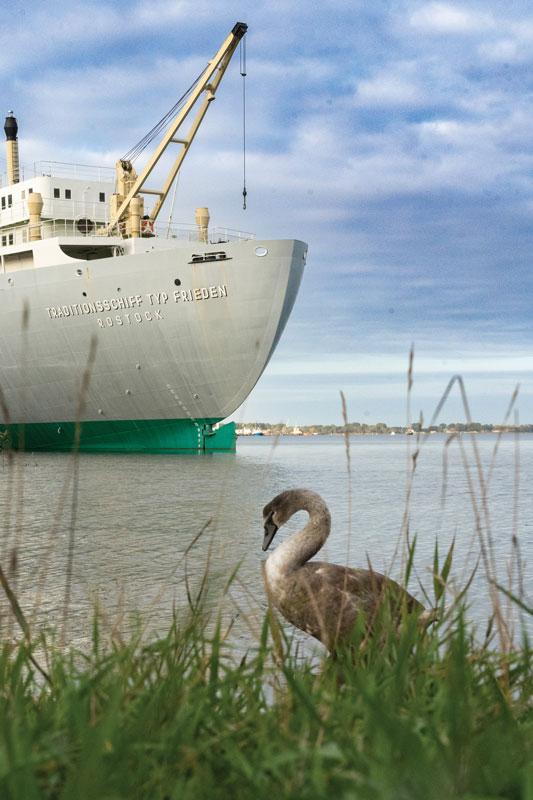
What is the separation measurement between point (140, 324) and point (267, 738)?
25.7m

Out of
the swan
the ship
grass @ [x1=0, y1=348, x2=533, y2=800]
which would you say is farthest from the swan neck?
the ship

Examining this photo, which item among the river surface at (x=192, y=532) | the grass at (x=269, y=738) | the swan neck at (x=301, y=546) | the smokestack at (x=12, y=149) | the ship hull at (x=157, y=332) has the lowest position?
the river surface at (x=192, y=532)

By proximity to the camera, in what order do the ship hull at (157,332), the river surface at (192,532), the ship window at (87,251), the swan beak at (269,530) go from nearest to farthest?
the swan beak at (269,530), the river surface at (192,532), the ship hull at (157,332), the ship window at (87,251)

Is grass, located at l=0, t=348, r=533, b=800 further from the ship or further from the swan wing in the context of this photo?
the ship

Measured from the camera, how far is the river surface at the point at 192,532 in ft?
17.0

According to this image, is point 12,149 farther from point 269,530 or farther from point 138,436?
point 269,530

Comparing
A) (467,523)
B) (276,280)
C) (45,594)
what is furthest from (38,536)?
(276,280)

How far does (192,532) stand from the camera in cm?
1114

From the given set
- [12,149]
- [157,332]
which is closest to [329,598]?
[157,332]

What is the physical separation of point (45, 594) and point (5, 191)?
30.5 meters

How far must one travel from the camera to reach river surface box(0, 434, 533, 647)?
17.0 ft

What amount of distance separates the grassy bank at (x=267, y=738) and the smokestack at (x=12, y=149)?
3794 cm

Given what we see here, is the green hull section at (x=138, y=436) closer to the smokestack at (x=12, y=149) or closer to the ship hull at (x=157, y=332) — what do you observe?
the ship hull at (x=157, y=332)

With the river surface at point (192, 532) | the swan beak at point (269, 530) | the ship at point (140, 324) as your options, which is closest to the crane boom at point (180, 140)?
the ship at point (140, 324)
